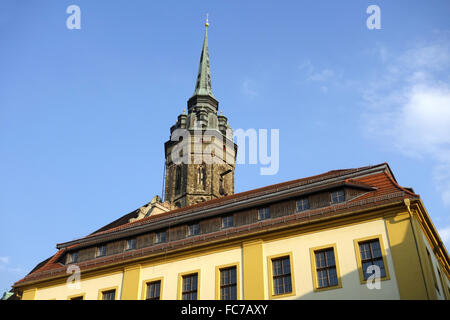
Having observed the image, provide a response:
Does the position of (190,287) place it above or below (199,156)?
below

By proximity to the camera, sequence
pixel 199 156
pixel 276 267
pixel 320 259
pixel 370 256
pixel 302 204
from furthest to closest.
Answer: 1. pixel 199 156
2. pixel 302 204
3. pixel 276 267
4. pixel 320 259
5. pixel 370 256

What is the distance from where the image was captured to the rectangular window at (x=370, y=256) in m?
23.0

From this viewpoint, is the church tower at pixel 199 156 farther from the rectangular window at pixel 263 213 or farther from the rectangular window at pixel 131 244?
the rectangular window at pixel 263 213

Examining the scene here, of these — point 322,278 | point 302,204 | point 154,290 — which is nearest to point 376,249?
point 322,278

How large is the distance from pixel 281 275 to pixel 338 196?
4.88 metres

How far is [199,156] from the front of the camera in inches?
2980

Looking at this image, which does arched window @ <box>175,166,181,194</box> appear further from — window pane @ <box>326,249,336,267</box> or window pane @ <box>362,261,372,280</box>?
window pane @ <box>362,261,372,280</box>

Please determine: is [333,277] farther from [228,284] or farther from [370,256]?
[228,284]

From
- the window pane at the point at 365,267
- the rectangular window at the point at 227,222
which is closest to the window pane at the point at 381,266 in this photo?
the window pane at the point at 365,267

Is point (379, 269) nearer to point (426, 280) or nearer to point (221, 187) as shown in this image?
point (426, 280)

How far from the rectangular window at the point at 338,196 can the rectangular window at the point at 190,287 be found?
315 inches

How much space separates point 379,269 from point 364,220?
2552mm

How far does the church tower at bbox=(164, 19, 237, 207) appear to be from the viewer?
2886 inches
